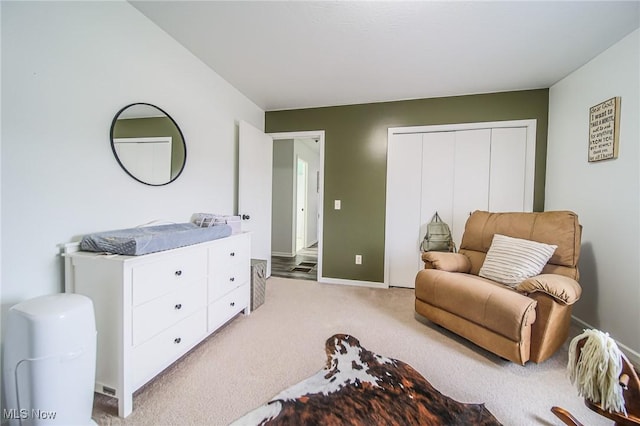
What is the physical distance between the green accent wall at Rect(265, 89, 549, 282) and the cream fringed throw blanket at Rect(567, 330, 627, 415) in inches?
85.9

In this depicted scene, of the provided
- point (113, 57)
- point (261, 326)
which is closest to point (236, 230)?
point (261, 326)

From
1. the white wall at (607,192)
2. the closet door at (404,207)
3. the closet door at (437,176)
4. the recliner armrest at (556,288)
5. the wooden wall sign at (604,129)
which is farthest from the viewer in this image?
the closet door at (404,207)

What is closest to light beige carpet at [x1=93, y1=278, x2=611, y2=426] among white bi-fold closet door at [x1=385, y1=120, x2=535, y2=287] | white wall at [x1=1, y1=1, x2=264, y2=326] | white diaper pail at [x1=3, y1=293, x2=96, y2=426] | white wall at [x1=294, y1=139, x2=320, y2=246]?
white diaper pail at [x1=3, y1=293, x2=96, y2=426]

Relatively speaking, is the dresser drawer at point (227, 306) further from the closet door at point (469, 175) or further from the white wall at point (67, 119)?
the closet door at point (469, 175)

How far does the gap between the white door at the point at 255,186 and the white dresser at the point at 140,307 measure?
1.06 m

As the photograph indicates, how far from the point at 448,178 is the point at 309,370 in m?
2.54

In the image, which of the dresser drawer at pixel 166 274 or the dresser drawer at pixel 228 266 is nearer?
the dresser drawer at pixel 166 274

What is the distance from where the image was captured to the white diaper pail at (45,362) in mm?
924

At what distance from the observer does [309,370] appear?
1538 mm

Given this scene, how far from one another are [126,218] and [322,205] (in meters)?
2.13

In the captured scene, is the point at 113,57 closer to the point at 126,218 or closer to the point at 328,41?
the point at 126,218

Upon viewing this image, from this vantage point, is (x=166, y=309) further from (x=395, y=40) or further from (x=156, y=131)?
(x=395, y=40)

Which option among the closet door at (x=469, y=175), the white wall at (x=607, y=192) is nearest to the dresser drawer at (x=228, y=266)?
the closet door at (x=469, y=175)

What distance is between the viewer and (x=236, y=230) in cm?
238
